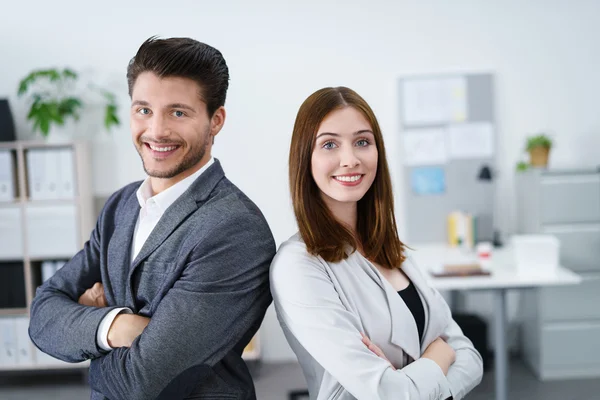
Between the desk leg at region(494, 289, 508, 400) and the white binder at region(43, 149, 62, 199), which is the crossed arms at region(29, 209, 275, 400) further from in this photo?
the white binder at region(43, 149, 62, 199)

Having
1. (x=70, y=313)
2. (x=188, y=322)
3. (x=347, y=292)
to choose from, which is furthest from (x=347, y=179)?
(x=70, y=313)

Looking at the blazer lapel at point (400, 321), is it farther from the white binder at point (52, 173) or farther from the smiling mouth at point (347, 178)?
the white binder at point (52, 173)

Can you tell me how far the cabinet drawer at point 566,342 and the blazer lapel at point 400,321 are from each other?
8.75 ft

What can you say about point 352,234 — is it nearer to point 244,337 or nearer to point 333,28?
point 244,337

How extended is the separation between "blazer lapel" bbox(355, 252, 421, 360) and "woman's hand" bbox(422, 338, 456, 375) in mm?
27

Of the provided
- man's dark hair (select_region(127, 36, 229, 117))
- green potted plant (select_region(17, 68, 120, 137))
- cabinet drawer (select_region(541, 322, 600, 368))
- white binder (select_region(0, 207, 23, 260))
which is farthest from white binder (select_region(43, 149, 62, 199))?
cabinet drawer (select_region(541, 322, 600, 368))

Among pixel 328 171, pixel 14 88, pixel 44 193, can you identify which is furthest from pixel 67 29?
pixel 328 171

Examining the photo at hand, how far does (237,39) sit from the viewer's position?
388 centimetres

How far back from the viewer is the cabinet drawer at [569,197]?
3604 mm

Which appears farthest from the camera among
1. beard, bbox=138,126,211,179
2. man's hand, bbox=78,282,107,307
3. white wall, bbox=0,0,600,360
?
white wall, bbox=0,0,600,360

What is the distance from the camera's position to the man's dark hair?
1.22m

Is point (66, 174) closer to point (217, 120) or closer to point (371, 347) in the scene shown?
point (217, 120)

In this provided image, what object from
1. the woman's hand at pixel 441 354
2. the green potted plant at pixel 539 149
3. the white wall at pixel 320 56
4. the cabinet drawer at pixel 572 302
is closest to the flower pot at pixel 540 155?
the green potted plant at pixel 539 149

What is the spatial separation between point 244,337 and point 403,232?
296 cm
